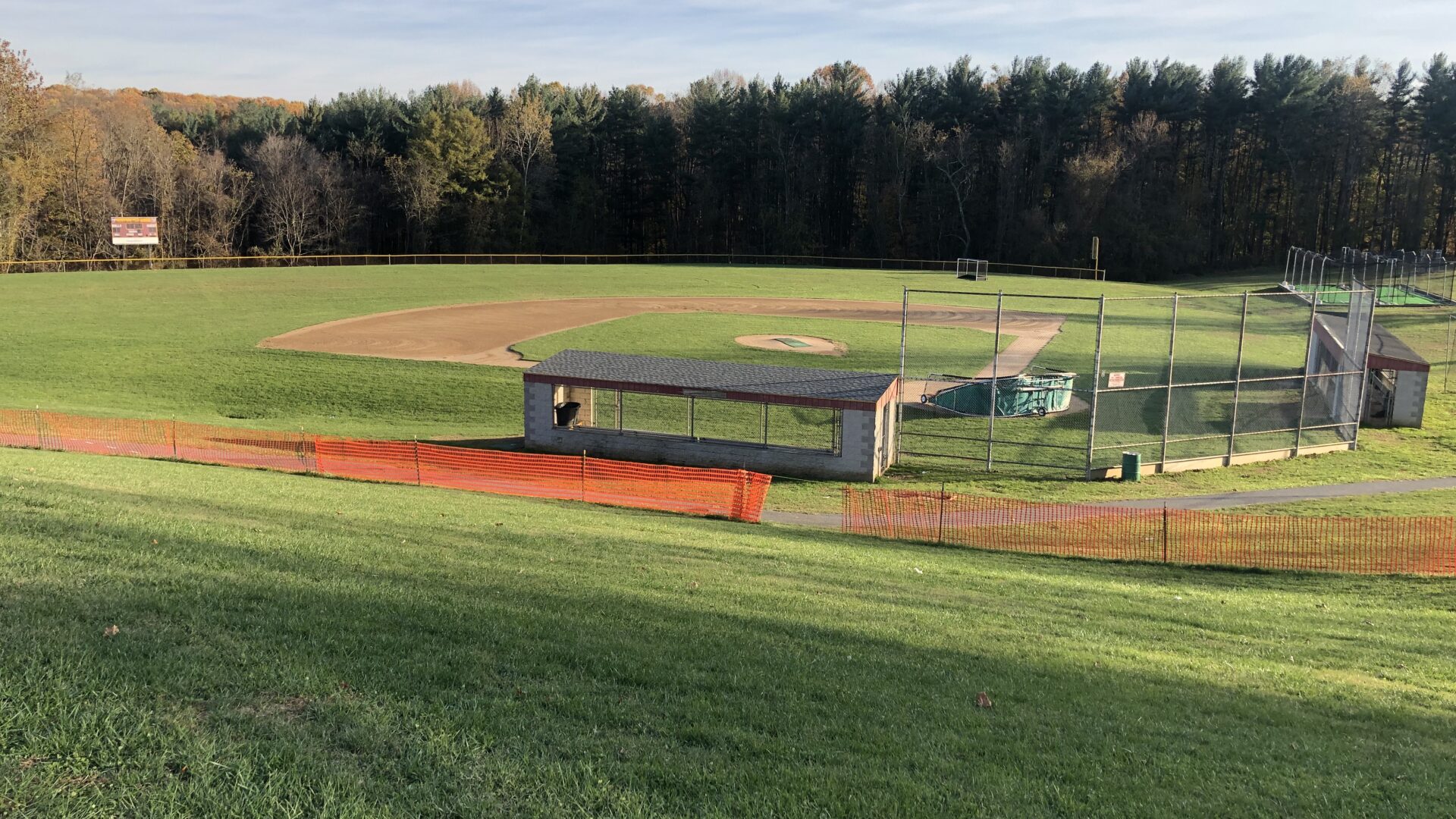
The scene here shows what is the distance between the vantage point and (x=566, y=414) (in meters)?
27.5

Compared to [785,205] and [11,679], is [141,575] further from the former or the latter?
[785,205]

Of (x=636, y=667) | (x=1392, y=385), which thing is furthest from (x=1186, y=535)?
(x=1392, y=385)

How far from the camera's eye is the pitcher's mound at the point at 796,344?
3925 cm

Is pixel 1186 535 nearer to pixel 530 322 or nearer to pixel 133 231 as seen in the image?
pixel 530 322

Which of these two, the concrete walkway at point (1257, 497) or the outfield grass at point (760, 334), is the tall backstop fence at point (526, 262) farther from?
the concrete walkway at point (1257, 497)

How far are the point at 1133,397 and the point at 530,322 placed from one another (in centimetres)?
2642

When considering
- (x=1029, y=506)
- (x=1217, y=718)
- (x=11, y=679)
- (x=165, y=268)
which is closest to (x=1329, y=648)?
Result: (x=1217, y=718)

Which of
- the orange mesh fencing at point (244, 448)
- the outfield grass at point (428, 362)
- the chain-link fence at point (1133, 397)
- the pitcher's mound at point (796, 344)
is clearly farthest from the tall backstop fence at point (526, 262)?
the orange mesh fencing at point (244, 448)

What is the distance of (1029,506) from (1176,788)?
50.7 ft

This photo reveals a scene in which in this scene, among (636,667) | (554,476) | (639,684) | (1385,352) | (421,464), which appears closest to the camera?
(639,684)

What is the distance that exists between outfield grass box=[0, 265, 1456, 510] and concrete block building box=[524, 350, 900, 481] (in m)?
1.11

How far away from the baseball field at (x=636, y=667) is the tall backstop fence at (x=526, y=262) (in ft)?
214

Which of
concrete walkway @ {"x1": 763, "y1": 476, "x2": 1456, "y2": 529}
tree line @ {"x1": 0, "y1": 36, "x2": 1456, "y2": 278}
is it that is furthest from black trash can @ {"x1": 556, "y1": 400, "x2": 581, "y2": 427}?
tree line @ {"x1": 0, "y1": 36, "x2": 1456, "y2": 278}

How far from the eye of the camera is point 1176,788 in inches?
254
